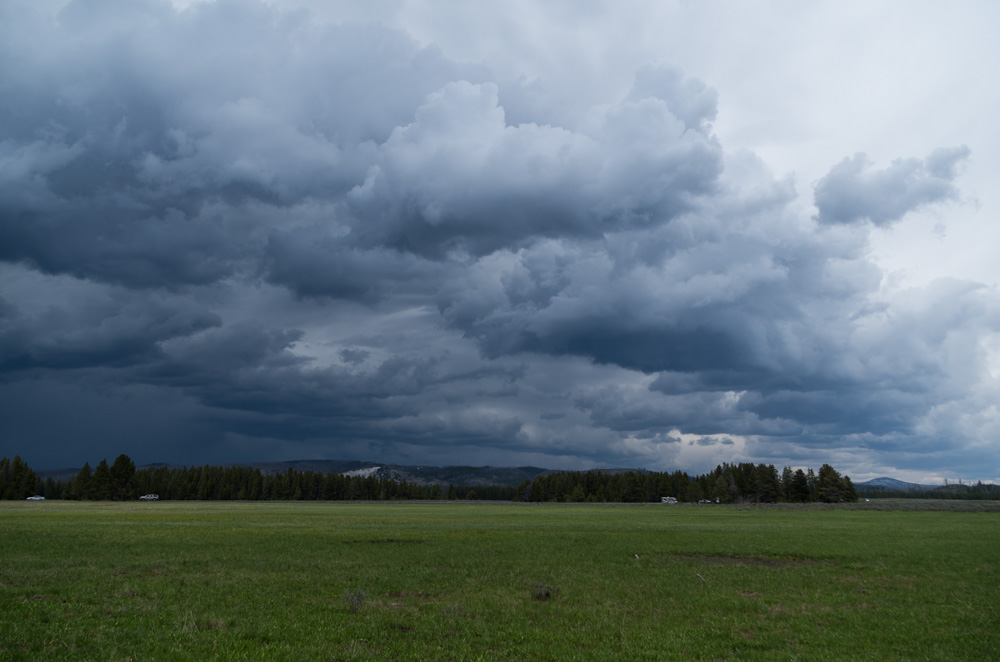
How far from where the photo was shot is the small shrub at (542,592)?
75.4 feet

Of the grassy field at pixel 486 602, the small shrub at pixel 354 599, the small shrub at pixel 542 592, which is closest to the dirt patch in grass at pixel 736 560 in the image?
the grassy field at pixel 486 602

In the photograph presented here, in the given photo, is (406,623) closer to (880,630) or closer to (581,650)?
(581,650)

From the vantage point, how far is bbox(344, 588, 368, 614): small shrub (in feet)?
66.7

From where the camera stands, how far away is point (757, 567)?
32.2 m

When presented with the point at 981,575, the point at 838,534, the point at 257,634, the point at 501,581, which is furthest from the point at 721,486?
the point at 257,634

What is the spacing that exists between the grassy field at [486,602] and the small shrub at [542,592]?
3.1 inches

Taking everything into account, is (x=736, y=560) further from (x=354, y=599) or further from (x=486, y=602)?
(x=354, y=599)

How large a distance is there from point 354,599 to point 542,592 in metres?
7.52

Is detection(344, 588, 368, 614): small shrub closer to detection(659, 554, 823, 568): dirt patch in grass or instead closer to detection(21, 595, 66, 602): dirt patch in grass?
detection(21, 595, 66, 602): dirt patch in grass

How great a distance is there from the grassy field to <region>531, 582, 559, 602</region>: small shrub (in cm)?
8

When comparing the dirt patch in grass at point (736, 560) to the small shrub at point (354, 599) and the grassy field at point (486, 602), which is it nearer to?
the grassy field at point (486, 602)

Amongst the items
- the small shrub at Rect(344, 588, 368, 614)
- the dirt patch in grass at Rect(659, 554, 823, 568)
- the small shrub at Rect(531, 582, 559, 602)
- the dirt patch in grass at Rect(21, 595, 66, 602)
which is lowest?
the dirt patch in grass at Rect(659, 554, 823, 568)

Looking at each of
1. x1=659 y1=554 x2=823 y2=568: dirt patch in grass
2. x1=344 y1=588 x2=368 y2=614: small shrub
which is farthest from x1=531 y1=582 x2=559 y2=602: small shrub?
x1=659 y1=554 x2=823 y2=568: dirt patch in grass

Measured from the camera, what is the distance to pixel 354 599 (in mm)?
21141
